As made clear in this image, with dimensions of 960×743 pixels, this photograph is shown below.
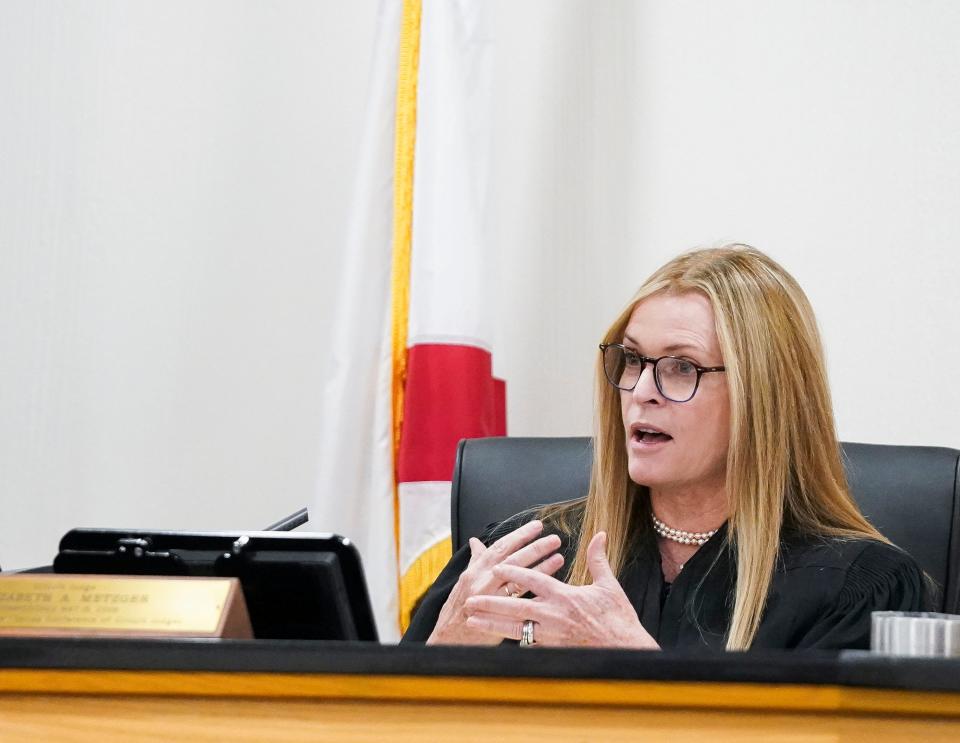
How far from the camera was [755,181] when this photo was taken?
2652mm

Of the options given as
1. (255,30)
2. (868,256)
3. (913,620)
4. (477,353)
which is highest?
(255,30)

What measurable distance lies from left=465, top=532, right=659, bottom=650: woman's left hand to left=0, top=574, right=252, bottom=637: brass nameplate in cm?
50

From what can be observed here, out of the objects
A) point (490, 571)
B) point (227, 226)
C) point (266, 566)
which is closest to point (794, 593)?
point (490, 571)

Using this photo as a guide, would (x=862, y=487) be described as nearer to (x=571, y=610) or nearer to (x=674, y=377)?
(x=674, y=377)

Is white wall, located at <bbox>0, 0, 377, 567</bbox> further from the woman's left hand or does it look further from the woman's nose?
the woman's left hand

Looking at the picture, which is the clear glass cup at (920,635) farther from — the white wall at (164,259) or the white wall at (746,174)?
the white wall at (164,259)

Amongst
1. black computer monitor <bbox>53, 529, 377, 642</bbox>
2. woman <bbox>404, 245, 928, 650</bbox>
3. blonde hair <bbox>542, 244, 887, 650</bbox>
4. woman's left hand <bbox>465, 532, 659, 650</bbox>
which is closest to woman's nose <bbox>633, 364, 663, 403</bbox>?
woman <bbox>404, 245, 928, 650</bbox>

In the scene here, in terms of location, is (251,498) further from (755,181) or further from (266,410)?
(755,181)

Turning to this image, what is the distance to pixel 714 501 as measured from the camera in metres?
1.76

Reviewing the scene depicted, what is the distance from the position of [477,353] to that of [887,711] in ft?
5.74

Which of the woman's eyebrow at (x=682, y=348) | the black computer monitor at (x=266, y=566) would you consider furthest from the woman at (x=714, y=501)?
the black computer monitor at (x=266, y=566)

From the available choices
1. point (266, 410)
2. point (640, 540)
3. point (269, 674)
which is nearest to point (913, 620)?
point (269, 674)

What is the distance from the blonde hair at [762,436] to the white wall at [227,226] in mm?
943

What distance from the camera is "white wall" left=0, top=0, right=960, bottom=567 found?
2.78 meters
